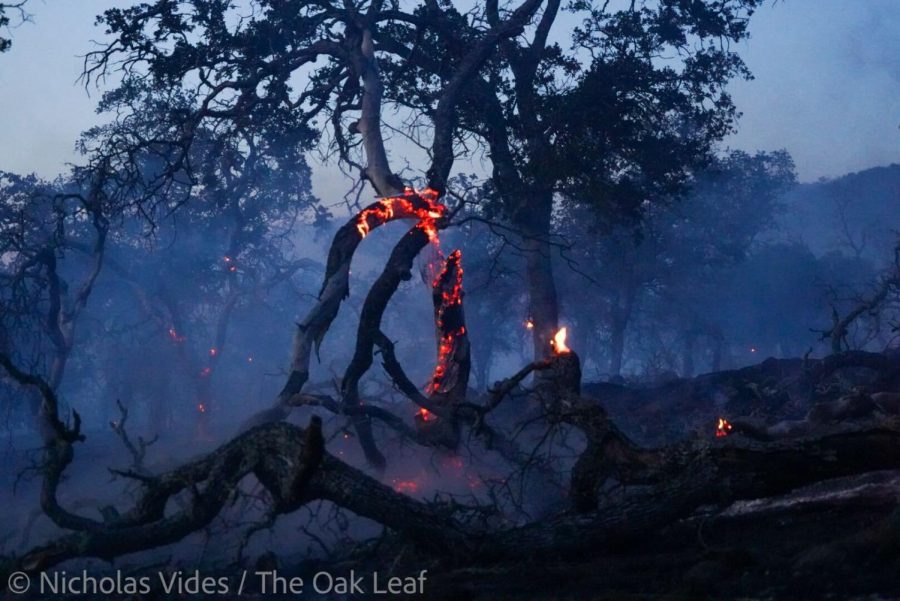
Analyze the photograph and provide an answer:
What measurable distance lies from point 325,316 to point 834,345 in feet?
38.0

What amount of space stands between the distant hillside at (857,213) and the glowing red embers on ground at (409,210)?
40.3 meters

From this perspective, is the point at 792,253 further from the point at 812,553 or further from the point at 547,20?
the point at 812,553

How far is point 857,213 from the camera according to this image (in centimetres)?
5628

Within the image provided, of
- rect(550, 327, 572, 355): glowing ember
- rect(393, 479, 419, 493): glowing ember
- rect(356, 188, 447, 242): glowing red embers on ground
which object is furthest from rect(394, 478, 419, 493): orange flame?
rect(550, 327, 572, 355): glowing ember

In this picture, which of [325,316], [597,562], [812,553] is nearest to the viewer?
[812,553]

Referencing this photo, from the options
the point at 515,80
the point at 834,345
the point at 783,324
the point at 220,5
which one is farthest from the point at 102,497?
the point at 783,324

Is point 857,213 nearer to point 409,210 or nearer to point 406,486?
point 406,486

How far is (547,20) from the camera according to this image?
18.2 m

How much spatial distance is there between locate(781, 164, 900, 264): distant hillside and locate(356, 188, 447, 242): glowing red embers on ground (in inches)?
1586

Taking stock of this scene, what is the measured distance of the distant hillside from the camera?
168ft

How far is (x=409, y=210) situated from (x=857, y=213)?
52.1 m

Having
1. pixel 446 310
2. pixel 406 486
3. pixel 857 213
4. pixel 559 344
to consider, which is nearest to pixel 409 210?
pixel 446 310

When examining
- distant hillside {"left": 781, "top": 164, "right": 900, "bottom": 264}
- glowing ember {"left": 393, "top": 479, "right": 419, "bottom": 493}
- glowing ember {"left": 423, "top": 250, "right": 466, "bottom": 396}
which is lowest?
glowing ember {"left": 393, "top": 479, "right": 419, "bottom": 493}

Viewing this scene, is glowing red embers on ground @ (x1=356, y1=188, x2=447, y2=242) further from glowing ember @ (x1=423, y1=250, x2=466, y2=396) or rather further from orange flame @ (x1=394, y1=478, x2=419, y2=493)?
orange flame @ (x1=394, y1=478, x2=419, y2=493)
